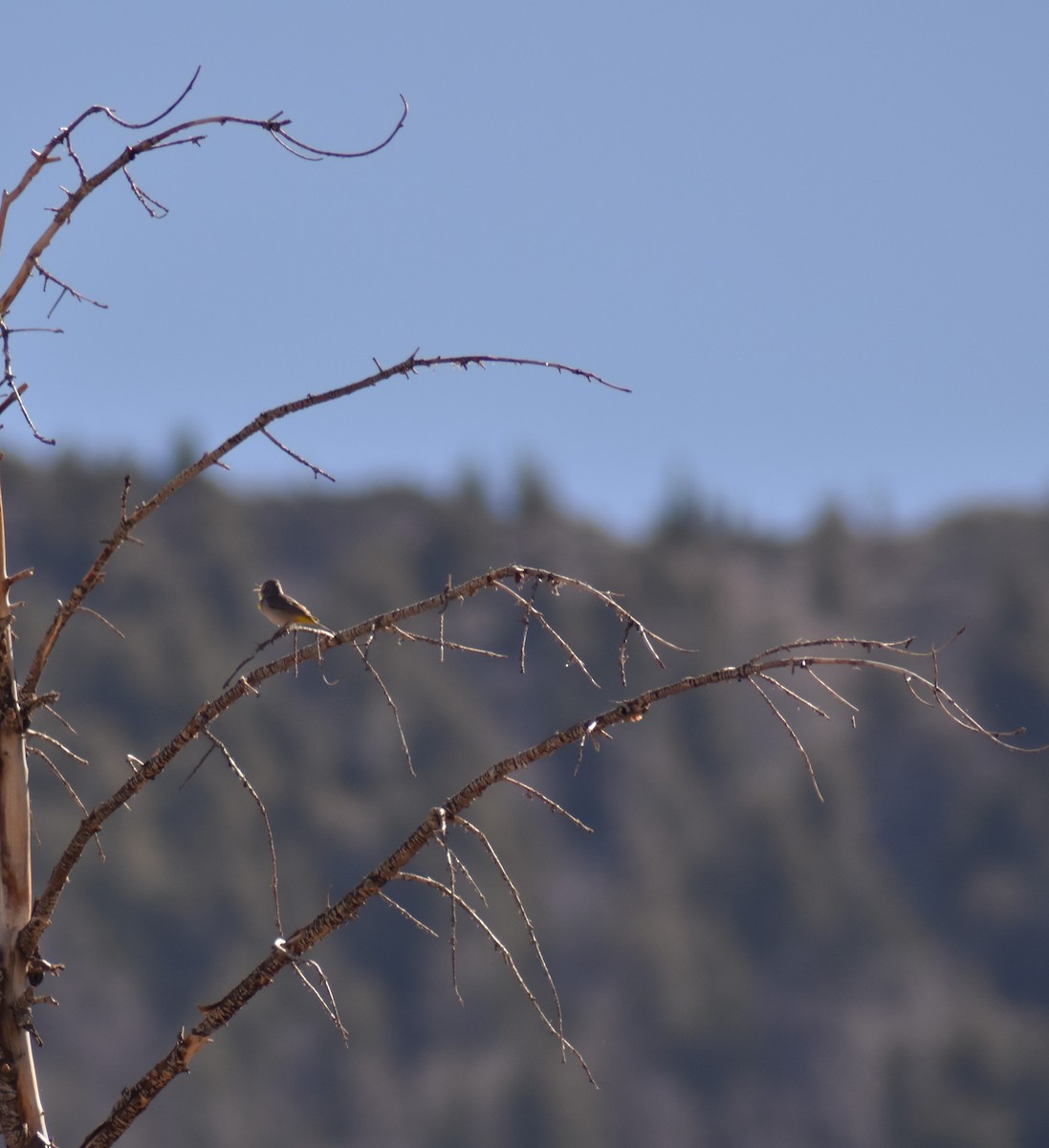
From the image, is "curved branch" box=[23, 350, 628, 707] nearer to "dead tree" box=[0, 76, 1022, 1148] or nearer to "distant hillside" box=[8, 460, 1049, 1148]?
"dead tree" box=[0, 76, 1022, 1148]

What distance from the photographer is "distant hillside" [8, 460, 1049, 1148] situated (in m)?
50.6

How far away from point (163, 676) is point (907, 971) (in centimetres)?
2526

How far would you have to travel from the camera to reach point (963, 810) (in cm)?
5725

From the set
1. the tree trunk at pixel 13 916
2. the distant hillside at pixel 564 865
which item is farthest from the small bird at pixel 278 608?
the distant hillside at pixel 564 865

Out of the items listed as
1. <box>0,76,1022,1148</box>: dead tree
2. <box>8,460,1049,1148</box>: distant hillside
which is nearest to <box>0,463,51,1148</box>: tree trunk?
<box>0,76,1022,1148</box>: dead tree

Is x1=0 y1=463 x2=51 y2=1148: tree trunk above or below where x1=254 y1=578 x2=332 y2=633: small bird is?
below

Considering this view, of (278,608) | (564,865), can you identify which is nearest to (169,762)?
(278,608)

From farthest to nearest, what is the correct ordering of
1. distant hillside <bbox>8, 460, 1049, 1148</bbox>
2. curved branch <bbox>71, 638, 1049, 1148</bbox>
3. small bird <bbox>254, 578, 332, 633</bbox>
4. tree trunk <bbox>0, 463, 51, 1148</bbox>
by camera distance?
distant hillside <bbox>8, 460, 1049, 1148</bbox> < small bird <bbox>254, 578, 332, 633</bbox> < tree trunk <bbox>0, 463, 51, 1148</bbox> < curved branch <bbox>71, 638, 1049, 1148</bbox>

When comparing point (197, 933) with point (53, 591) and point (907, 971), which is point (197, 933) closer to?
point (53, 591)

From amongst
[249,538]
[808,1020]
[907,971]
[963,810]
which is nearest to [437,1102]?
[808,1020]

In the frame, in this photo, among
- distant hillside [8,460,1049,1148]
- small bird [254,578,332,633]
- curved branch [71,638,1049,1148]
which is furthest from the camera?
distant hillside [8,460,1049,1148]

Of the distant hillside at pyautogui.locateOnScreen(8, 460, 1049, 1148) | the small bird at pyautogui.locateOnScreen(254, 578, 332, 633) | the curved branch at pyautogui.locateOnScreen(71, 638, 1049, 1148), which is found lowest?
the curved branch at pyautogui.locateOnScreen(71, 638, 1049, 1148)

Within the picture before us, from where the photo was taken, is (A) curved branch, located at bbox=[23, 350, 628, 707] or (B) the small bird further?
(B) the small bird

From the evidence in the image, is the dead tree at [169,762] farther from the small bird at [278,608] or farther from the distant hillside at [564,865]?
the distant hillside at [564,865]
